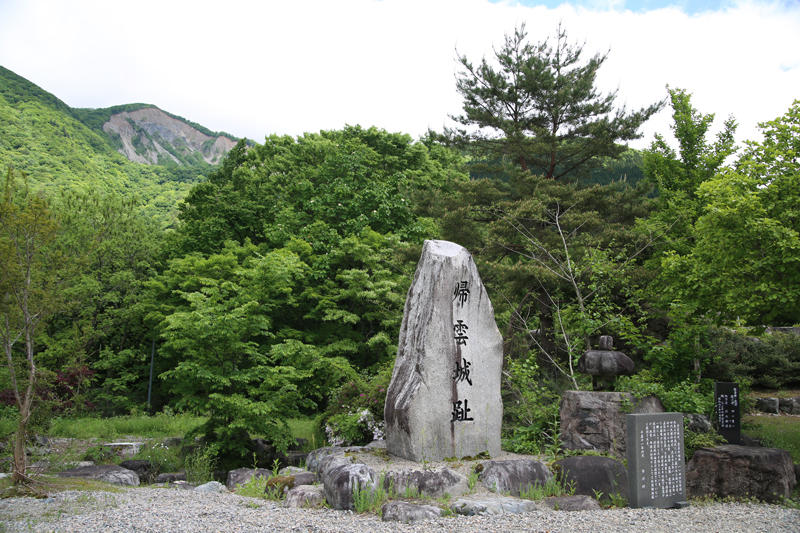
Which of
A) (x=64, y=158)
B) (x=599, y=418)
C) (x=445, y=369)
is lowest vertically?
(x=599, y=418)

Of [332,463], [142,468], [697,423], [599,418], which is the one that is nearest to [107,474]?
→ [142,468]

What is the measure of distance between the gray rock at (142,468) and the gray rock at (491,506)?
7.37 m

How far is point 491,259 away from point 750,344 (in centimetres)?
925

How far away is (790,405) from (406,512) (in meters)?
14.6

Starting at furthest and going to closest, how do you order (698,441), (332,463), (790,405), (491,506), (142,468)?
(790,405), (142,468), (698,441), (332,463), (491,506)

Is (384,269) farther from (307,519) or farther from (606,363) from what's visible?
(307,519)

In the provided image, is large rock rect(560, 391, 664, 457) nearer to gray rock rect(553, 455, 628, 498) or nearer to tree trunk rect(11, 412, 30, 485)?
gray rock rect(553, 455, 628, 498)

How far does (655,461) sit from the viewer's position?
591 cm

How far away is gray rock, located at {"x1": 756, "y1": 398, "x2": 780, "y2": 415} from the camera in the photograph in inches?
583

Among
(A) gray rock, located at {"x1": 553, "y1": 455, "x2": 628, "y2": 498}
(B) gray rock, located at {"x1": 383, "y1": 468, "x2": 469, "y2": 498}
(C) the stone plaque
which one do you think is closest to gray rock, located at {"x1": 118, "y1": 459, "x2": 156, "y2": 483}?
(B) gray rock, located at {"x1": 383, "y1": 468, "x2": 469, "y2": 498}

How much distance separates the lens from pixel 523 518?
5.09m

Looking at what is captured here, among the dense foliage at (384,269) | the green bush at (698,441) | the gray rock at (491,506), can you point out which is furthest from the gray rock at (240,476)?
the green bush at (698,441)

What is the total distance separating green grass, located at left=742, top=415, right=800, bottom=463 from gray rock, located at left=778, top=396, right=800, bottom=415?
132 cm

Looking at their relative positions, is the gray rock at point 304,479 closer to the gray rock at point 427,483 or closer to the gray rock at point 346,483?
the gray rock at point 346,483
